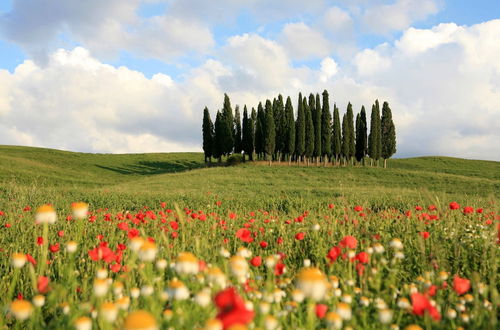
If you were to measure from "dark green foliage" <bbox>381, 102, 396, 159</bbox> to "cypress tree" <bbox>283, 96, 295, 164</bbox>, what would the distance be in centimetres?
1227

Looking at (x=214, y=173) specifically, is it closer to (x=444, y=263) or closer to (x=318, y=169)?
(x=318, y=169)

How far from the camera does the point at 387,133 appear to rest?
1880 inches

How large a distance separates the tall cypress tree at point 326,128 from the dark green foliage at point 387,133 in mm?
7528

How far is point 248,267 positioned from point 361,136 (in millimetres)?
46605

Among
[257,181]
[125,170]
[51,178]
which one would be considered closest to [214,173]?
[257,181]

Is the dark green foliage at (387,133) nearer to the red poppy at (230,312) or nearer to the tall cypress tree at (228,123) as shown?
the tall cypress tree at (228,123)

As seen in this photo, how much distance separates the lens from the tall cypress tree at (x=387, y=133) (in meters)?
47.5

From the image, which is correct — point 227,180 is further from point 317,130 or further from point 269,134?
point 317,130

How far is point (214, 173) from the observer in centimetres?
3634

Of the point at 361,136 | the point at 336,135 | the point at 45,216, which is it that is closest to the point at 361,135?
the point at 361,136

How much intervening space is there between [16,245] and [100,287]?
4284mm

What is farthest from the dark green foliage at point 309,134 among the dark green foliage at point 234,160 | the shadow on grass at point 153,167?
the shadow on grass at point 153,167

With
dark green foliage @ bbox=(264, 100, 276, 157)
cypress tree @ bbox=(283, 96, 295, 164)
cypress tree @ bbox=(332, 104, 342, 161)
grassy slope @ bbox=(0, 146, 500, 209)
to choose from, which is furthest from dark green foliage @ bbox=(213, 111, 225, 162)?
cypress tree @ bbox=(332, 104, 342, 161)

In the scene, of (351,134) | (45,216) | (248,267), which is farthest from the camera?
(351,134)
